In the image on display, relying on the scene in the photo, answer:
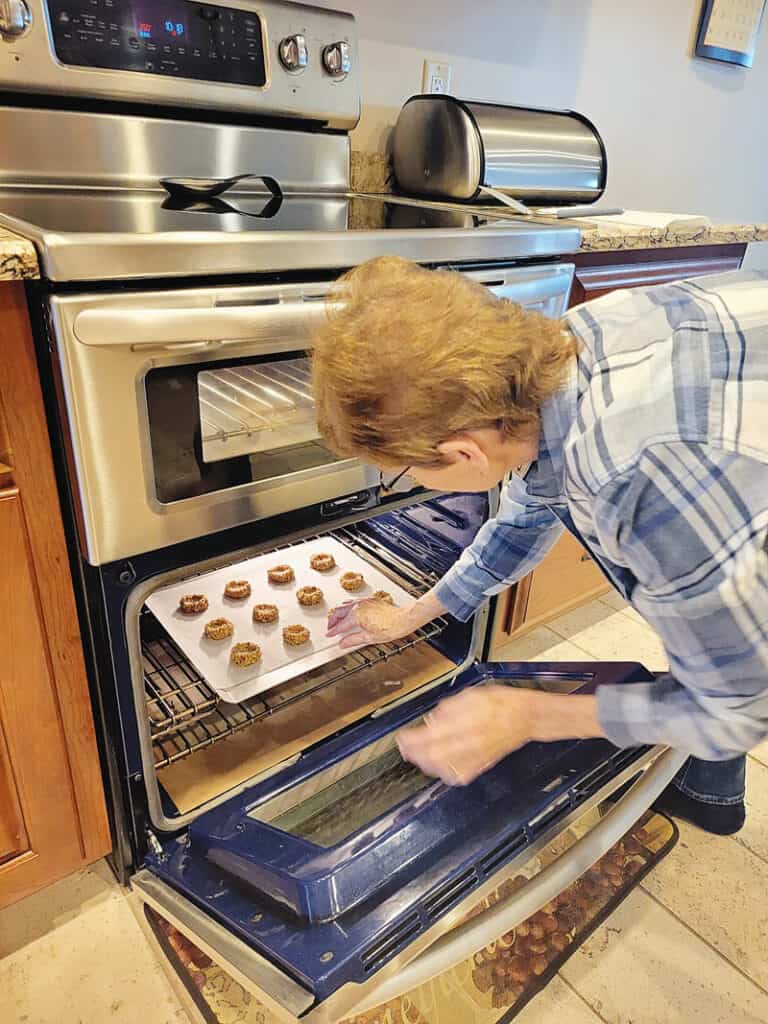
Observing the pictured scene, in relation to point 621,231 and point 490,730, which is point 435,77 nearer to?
point 621,231

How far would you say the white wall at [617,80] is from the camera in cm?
155

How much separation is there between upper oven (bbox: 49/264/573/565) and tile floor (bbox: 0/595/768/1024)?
654mm

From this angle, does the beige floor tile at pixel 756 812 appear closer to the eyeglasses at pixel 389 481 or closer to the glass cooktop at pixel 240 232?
the eyeglasses at pixel 389 481

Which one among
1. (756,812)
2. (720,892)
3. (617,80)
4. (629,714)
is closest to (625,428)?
(629,714)

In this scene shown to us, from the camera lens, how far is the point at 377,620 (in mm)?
1139

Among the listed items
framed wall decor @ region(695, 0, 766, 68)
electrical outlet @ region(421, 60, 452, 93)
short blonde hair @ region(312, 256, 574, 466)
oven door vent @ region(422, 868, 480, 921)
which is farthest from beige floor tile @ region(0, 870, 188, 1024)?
framed wall decor @ region(695, 0, 766, 68)

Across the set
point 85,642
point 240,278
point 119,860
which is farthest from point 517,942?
point 240,278

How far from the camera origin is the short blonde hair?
641mm

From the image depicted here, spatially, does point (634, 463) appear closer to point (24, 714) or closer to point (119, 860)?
point (24, 714)

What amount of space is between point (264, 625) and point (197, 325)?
650 mm

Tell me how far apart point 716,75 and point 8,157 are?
2.18 metres

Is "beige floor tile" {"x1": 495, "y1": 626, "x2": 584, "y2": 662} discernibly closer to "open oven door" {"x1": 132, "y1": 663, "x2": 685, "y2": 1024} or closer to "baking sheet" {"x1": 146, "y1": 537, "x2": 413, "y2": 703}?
"baking sheet" {"x1": 146, "y1": 537, "x2": 413, "y2": 703}

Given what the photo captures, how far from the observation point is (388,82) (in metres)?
1.54

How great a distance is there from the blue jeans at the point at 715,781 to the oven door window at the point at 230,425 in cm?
89
